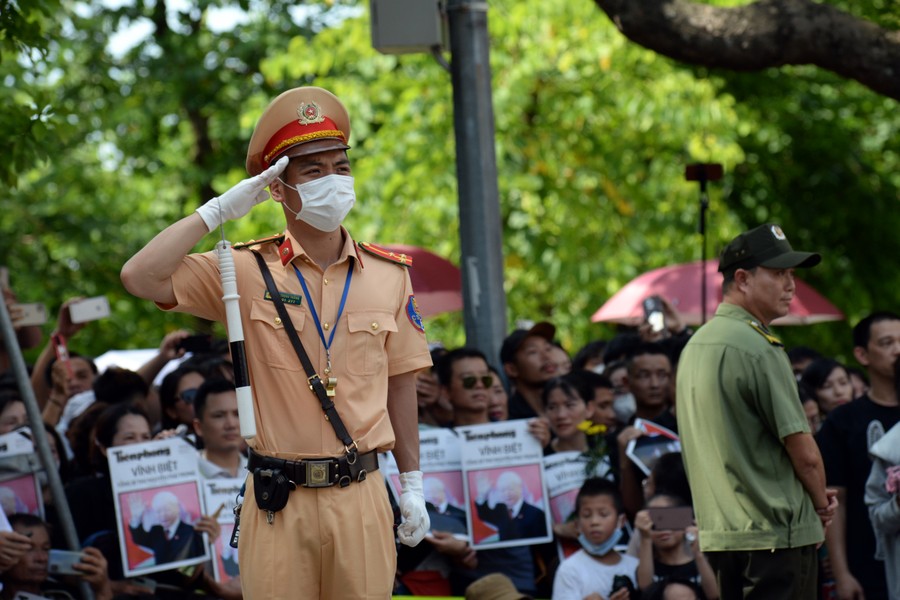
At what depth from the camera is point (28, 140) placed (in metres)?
7.54

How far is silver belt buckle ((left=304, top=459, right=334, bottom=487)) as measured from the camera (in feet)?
14.0

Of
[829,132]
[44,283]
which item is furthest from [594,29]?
[44,283]

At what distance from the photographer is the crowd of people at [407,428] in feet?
14.2

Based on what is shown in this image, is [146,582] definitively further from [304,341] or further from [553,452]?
[304,341]

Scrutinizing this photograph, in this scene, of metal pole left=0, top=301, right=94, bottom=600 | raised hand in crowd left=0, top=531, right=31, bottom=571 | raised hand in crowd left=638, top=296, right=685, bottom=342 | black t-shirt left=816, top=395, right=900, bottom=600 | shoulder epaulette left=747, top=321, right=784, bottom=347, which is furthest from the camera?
raised hand in crowd left=638, top=296, right=685, bottom=342

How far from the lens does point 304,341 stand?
4.36 metres

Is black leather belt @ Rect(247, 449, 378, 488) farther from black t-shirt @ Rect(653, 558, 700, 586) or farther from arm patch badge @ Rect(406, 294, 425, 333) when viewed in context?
black t-shirt @ Rect(653, 558, 700, 586)

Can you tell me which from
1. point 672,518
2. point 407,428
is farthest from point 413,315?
point 672,518

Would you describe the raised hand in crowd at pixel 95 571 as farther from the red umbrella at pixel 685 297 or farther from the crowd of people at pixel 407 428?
the red umbrella at pixel 685 297

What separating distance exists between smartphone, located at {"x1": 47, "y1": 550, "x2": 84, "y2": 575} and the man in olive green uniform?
291 cm

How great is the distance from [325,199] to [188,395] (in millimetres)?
4211

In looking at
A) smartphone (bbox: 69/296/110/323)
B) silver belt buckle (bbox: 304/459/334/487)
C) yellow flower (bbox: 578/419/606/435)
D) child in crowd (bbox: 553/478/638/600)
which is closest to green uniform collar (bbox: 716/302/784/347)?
child in crowd (bbox: 553/478/638/600)

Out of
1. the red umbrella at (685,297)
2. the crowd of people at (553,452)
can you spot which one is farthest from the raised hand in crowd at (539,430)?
the red umbrella at (685,297)

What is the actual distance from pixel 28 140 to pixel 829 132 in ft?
34.1
